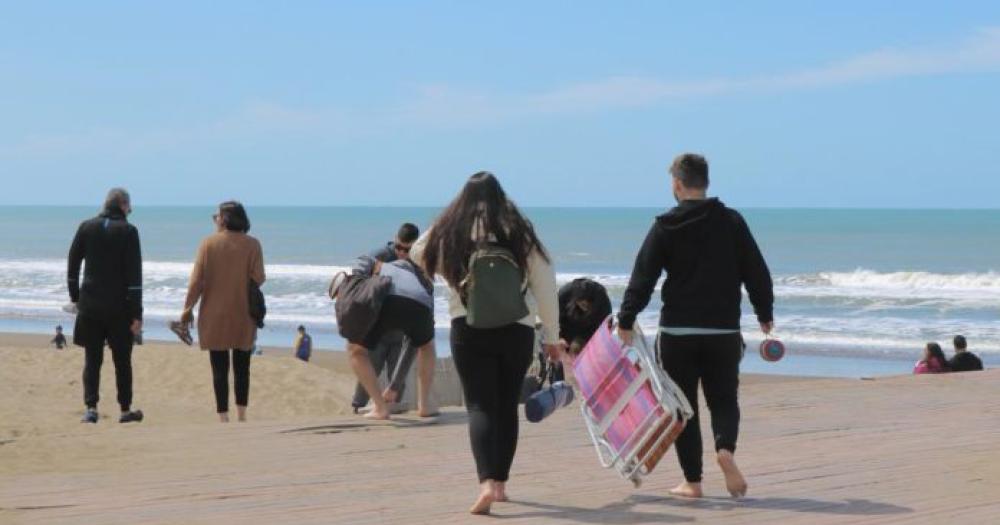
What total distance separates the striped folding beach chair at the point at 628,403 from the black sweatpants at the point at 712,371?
0.09m

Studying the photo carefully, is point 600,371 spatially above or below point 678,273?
below

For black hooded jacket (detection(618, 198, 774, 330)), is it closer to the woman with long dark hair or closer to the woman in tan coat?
the woman with long dark hair

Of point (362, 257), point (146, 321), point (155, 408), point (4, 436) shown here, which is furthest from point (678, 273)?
point (146, 321)

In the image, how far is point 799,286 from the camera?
4831 cm

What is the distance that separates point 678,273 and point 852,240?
89301mm

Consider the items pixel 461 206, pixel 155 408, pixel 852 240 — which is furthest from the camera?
pixel 852 240

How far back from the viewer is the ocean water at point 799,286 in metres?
29.6

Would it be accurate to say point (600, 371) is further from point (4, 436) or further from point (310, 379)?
point (310, 379)

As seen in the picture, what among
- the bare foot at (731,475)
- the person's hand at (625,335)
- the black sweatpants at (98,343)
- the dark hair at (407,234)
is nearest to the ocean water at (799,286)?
the person's hand at (625,335)

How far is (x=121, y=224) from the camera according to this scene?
9672mm

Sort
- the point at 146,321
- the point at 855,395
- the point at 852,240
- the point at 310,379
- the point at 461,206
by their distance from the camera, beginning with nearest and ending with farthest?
1. the point at 461,206
2. the point at 855,395
3. the point at 310,379
4. the point at 146,321
5. the point at 852,240

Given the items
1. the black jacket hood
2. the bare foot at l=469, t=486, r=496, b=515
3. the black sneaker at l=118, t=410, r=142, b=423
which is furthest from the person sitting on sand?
the black jacket hood

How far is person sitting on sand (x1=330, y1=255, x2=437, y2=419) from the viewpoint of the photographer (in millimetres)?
9000

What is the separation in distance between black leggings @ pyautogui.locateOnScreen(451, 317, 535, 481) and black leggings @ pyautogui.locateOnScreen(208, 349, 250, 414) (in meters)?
4.12
